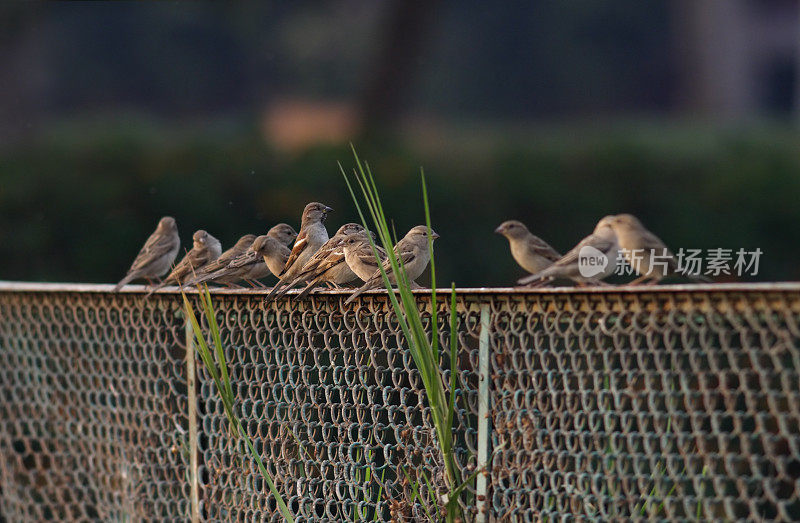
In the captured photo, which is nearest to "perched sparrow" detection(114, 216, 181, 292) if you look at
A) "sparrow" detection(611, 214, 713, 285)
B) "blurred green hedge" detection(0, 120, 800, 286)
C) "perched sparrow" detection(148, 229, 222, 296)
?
"perched sparrow" detection(148, 229, 222, 296)

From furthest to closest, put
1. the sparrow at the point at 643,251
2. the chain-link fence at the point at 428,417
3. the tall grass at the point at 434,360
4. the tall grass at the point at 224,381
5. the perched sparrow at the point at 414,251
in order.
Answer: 1. the perched sparrow at the point at 414,251
2. the sparrow at the point at 643,251
3. the tall grass at the point at 224,381
4. the tall grass at the point at 434,360
5. the chain-link fence at the point at 428,417

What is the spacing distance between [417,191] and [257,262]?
20.3ft

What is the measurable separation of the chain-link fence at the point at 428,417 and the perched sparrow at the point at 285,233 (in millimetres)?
1018

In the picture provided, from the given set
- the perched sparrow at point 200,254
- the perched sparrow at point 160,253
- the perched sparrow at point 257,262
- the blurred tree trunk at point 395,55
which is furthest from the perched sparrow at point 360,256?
the blurred tree trunk at point 395,55

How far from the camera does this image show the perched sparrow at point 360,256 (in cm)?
516

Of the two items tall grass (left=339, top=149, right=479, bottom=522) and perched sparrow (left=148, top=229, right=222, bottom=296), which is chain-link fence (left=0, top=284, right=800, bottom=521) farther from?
perched sparrow (left=148, top=229, right=222, bottom=296)

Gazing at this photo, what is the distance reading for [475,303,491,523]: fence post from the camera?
11.8 ft

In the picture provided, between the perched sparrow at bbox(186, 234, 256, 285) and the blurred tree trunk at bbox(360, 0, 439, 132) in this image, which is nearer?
the perched sparrow at bbox(186, 234, 256, 285)

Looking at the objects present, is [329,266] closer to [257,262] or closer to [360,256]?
[360,256]

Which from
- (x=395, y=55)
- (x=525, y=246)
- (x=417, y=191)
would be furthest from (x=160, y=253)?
(x=395, y=55)

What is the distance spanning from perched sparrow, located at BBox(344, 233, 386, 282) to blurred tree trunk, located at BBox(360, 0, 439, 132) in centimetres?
1263

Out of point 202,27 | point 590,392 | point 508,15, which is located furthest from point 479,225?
point 508,15

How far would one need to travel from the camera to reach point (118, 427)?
17.6 feet

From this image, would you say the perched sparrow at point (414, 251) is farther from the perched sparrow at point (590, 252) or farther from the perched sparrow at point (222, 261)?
the perched sparrow at point (590, 252)
